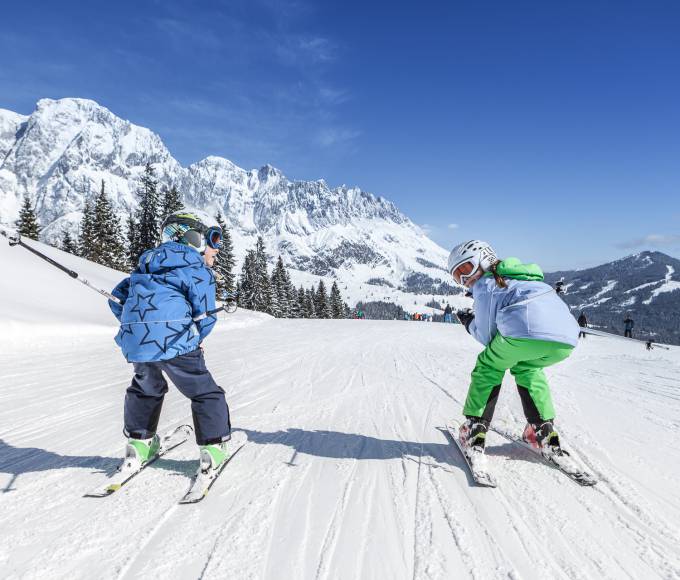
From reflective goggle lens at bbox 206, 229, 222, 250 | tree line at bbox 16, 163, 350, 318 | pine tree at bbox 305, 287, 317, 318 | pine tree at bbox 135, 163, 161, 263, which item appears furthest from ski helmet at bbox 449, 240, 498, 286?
pine tree at bbox 305, 287, 317, 318

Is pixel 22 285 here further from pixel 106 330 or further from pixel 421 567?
pixel 421 567

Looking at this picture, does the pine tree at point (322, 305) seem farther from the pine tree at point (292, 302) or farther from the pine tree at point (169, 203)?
the pine tree at point (169, 203)

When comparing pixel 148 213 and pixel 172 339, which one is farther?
pixel 148 213

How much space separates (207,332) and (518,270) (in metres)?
2.65

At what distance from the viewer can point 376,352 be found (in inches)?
453

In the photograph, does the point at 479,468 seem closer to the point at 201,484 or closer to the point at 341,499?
the point at 341,499

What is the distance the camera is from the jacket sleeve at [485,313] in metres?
3.36

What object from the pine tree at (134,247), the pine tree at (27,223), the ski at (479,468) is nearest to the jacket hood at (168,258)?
the ski at (479,468)

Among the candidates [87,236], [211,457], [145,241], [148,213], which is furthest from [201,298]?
[87,236]

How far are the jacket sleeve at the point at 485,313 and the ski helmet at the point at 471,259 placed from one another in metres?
0.14

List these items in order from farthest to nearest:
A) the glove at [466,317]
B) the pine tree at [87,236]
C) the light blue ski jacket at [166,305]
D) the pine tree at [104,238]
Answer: the pine tree at [87,236], the pine tree at [104,238], the glove at [466,317], the light blue ski jacket at [166,305]

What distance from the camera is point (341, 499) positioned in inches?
113

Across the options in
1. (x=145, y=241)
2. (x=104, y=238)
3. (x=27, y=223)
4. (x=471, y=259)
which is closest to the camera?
(x=471, y=259)

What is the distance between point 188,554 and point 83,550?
0.61m
